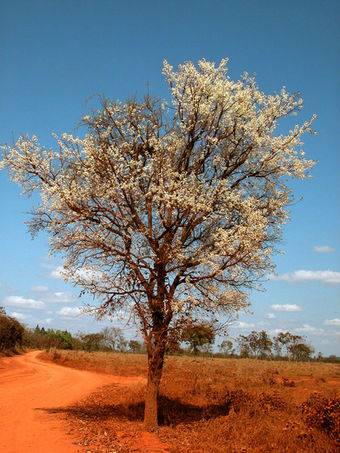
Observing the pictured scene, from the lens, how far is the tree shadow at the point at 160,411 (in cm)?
1334

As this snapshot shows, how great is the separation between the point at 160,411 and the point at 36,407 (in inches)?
196

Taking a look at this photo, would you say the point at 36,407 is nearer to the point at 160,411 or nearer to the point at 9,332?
the point at 160,411

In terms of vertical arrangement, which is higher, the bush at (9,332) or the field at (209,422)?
the bush at (9,332)

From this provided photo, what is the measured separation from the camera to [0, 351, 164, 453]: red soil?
9.64m

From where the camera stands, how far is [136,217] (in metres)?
12.4

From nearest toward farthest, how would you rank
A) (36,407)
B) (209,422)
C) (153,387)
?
(153,387) < (209,422) < (36,407)

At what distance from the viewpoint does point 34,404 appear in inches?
597

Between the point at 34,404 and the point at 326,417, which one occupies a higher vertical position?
the point at 326,417

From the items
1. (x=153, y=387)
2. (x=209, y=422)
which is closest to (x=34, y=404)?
(x=153, y=387)

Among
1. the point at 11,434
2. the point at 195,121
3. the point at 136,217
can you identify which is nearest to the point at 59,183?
the point at 136,217

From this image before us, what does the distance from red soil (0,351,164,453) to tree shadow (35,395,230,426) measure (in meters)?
0.95

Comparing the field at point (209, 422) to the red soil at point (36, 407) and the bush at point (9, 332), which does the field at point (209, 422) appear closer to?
the red soil at point (36, 407)

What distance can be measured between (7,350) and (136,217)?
31.1 m

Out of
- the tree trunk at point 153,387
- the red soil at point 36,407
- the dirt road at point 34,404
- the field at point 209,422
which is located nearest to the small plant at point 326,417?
the field at point 209,422
